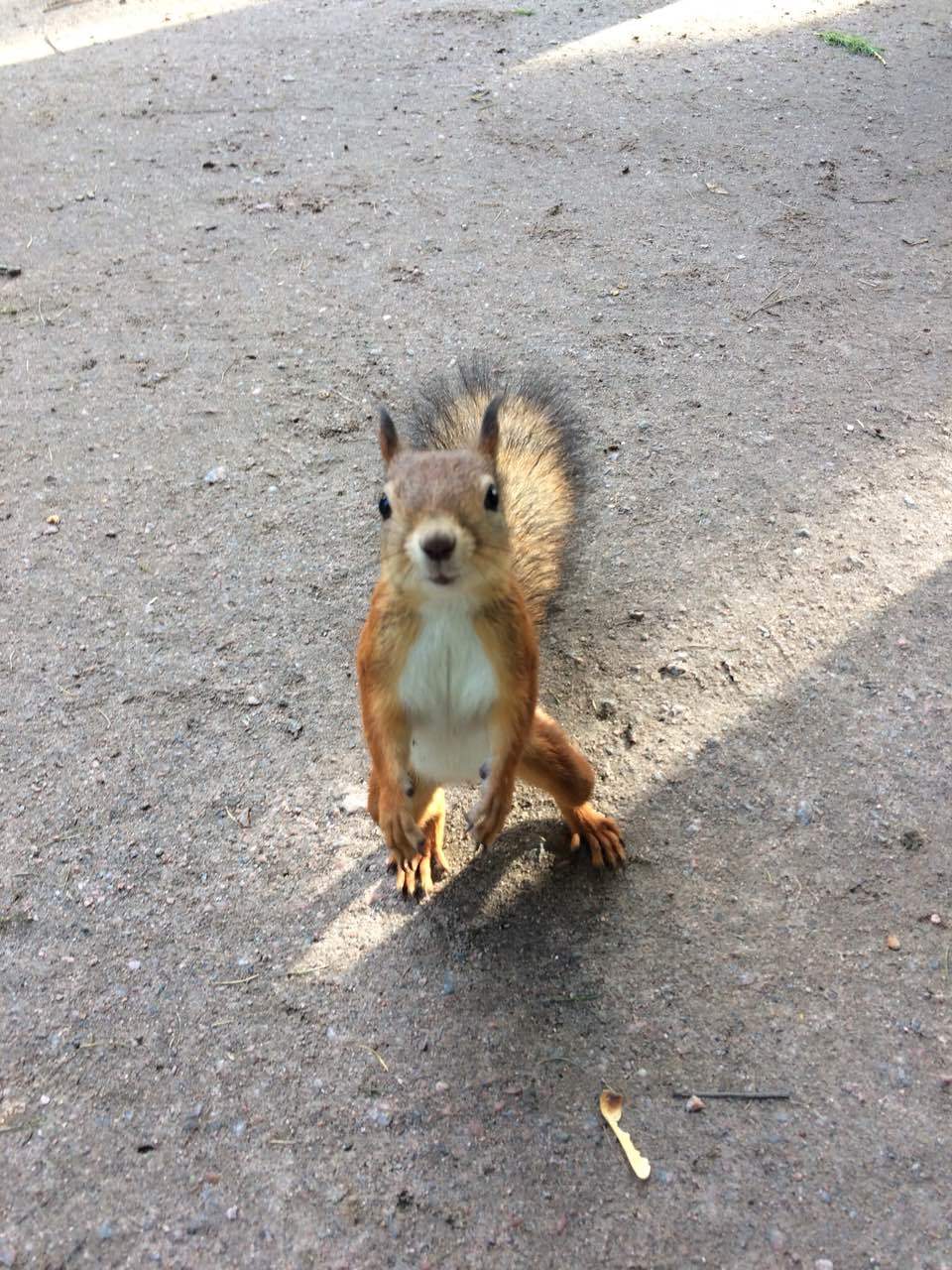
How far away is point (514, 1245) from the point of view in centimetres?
152

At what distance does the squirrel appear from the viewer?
4.97 ft

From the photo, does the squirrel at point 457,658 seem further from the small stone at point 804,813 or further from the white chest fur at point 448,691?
the small stone at point 804,813

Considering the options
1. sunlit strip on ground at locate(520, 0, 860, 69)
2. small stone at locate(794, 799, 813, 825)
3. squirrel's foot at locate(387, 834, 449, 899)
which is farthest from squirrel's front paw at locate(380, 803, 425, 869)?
sunlit strip on ground at locate(520, 0, 860, 69)

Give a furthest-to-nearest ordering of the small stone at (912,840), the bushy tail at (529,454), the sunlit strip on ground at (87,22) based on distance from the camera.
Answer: the sunlit strip on ground at (87,22) → the bushy tail at (529,454) → the small stone at (912,840)

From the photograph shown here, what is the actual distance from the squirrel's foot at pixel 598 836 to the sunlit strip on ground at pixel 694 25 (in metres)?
4.75

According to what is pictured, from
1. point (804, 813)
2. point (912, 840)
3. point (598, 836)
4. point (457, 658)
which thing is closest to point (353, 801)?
point (598, 836)

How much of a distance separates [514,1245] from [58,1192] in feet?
2.45

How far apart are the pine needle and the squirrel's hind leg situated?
4.94 meters

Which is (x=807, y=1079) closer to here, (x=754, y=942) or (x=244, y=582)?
(x=754, y=942)

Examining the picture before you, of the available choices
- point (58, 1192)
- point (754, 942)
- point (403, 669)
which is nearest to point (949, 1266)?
point (754, 942)

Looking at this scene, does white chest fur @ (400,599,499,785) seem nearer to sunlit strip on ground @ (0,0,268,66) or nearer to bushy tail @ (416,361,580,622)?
bushy tail @ (416,361,580,622)

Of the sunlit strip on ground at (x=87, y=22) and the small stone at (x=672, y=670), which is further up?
the sunlit strip on ground at (x=87, y=22)

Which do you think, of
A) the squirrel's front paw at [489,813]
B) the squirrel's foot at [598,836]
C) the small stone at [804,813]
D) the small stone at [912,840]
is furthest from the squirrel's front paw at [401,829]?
the small stone at [912,840]

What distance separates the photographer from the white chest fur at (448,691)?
1.61 metres
